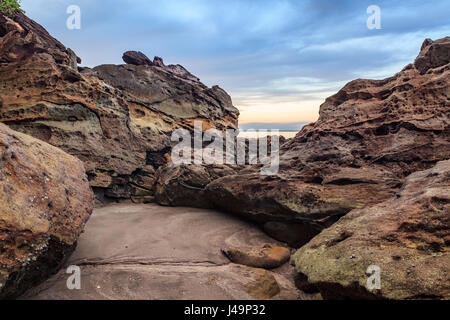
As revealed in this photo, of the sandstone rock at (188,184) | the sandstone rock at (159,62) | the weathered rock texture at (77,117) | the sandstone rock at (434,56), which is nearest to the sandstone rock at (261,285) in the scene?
the sandstone rock at (188,184)

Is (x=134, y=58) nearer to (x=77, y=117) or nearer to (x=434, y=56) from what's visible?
(x=77, y=117)

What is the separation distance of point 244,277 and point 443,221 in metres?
2.53

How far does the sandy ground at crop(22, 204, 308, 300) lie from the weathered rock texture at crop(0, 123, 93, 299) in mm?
394

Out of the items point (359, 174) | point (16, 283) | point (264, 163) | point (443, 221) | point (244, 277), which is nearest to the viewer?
point (16, 283)

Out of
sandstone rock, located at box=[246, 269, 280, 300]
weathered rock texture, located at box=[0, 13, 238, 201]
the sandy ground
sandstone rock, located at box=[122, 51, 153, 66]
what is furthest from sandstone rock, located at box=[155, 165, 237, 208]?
sandstone rock, located at box=[122, 51, 153, 66]

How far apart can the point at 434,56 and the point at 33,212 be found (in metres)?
8.51

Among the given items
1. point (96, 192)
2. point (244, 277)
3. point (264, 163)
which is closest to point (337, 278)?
point (244, 277)

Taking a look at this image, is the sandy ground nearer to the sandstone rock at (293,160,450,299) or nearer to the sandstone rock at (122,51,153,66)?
the sandstone rock at (293,160,450,299)

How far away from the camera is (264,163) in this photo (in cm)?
750

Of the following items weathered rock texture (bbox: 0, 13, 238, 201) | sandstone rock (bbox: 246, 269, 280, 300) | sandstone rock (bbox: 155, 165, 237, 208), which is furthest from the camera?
weathered rock texture (bbox: 0, 13, 238, 201)

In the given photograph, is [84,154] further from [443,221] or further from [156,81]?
[443,221]

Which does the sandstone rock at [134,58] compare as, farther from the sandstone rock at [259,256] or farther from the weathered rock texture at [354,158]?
the sandstone rock at [259,256]

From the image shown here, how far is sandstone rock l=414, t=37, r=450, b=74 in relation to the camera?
22.4 ft

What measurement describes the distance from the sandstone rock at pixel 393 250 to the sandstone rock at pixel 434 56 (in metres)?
3.90
